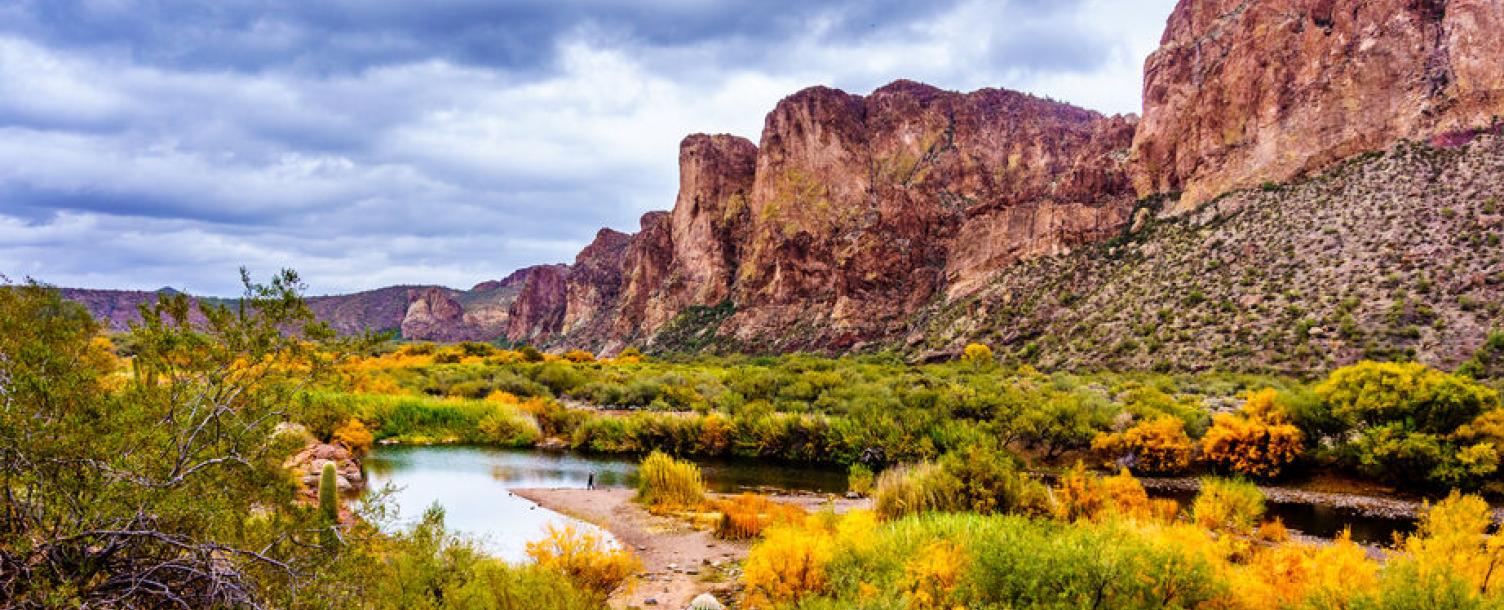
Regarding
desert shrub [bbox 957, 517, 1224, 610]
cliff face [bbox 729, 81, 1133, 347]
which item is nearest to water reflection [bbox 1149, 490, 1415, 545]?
desert shrub [bbox 957, 517, 1224, 610]

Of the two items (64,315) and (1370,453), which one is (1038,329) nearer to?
(1370,453)

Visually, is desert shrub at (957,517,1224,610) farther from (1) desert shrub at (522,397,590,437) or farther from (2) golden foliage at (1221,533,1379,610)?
(1) desert shrub at (522,397,590,437)

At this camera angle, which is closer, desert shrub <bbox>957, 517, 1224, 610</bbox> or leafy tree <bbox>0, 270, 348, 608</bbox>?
leafy tree <bbox>0, 270, 348, 608</bbox>

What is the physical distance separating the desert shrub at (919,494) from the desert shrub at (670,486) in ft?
16.9

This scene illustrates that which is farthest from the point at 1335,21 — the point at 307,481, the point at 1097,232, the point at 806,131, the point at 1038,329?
the point at 307,481

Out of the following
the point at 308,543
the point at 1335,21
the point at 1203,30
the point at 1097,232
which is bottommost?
the point at 308,543

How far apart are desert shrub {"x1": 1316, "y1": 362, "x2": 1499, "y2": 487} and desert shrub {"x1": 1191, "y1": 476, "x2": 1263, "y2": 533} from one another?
19.6 feet

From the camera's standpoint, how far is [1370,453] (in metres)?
17.0

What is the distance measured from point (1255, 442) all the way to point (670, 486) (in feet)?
49.2

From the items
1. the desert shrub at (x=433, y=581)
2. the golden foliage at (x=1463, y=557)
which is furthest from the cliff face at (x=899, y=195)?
the desert shrub at (x=433, y=581)

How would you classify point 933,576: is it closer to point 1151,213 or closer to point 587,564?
point 587,564

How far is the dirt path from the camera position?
947cm

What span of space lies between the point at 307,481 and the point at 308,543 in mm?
11904

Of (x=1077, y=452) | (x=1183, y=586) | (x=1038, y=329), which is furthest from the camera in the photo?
(x=1038, y=329)
